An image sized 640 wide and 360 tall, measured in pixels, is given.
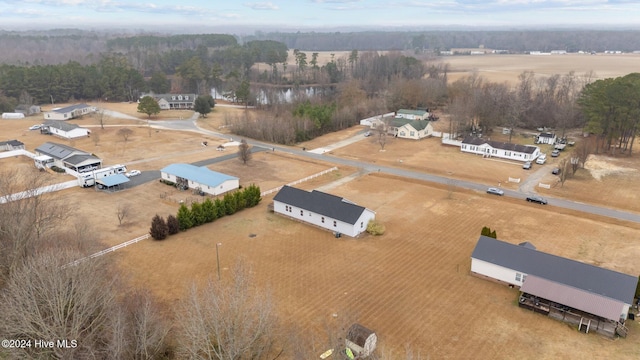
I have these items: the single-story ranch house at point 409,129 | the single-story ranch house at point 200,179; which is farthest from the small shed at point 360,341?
the single-story ranch house at point 409,129

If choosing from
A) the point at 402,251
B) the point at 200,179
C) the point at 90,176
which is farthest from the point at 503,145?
the point at 90,176

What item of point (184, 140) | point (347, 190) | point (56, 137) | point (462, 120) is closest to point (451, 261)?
point (347, 190)

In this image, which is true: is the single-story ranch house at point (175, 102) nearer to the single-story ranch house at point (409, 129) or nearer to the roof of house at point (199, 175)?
the single-story ranch house at point (409, 129)

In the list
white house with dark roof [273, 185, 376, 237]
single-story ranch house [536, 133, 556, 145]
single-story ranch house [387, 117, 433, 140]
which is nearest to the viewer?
white house with dark roof [273, 185, 376, 237]

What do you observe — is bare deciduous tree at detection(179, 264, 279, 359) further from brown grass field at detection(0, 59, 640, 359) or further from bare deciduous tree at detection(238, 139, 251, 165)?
bare deciduous tree at detection(238, 139, 251, 165)

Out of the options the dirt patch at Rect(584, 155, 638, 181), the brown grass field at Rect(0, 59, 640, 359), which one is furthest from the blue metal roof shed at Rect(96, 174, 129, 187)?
the dirt patch at Rect(584, 155, 638, 181)

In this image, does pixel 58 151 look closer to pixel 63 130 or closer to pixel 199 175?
pixel 63 130

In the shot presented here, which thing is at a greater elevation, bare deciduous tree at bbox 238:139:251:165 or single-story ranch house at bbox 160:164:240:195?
bare deciduous tree at bbox 238:139:251:165
